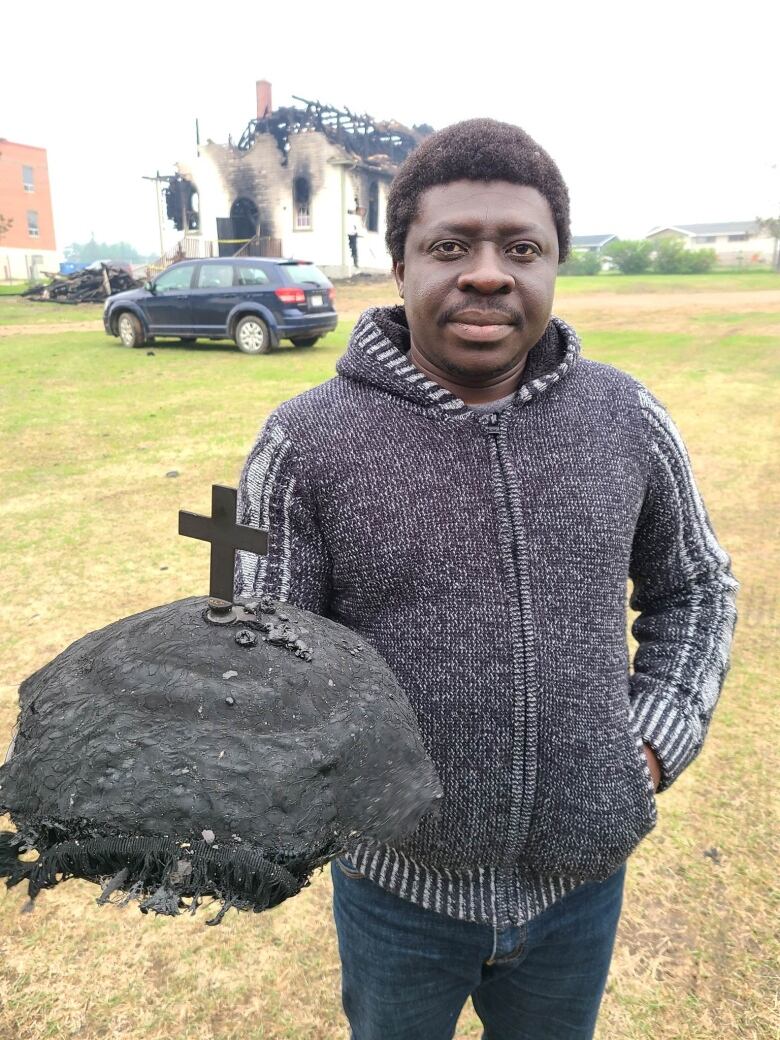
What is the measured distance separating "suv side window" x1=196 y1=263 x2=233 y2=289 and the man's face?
11.7m

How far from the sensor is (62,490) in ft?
20.4

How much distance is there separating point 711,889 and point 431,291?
230cm

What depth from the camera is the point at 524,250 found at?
1382 mm

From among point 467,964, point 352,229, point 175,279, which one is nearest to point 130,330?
point 175,279

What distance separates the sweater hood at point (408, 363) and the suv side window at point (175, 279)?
478 inches

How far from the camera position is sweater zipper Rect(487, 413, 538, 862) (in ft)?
4.49

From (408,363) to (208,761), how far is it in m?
0.83

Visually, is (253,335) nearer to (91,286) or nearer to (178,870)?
(91,286)

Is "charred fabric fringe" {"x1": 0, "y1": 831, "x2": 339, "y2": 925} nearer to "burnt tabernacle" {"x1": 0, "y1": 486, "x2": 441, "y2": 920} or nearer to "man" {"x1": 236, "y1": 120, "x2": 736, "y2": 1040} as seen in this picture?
"burnt tabernacle" {"x1": 0, "y1": 486, "x2": 441, "y2": 920}

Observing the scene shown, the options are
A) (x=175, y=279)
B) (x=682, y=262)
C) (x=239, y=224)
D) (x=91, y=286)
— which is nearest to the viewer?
(x=175, y=279)

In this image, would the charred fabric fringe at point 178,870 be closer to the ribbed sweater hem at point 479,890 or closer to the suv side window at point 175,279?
the ribbed sweater hem at point 479,890

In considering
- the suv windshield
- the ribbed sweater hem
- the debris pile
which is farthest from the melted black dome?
the debris pile

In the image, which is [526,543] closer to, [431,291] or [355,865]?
[431,291]

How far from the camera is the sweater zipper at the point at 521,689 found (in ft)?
4.49
